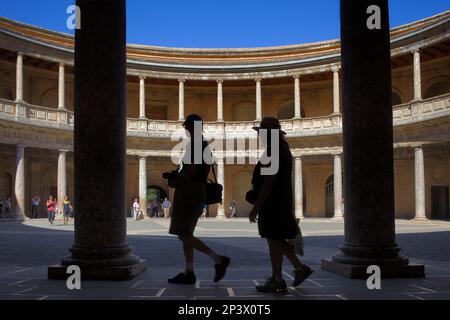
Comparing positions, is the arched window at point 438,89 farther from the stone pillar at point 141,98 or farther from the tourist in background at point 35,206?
the tourist in background at point 35,206

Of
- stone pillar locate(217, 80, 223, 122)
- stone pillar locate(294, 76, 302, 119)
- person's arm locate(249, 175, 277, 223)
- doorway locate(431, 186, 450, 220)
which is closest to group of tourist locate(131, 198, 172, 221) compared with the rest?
stone pillar locate(217, 80, 223, 122)

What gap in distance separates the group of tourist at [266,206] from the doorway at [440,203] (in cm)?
2438

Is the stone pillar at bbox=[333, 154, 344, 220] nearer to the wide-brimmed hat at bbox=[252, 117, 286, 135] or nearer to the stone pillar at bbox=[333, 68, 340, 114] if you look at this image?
the stone pillar at bbox=[333, 68, 340, 114]

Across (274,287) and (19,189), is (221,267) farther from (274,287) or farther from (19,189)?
(19,189)

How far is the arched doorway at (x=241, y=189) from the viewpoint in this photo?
1305 inches

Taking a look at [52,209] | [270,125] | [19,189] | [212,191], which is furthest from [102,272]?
[19,189]

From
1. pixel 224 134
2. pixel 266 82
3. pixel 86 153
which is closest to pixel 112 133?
pixel 86 153

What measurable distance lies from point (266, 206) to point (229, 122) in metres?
26.0

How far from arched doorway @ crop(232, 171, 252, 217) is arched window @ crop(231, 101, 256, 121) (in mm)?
3653

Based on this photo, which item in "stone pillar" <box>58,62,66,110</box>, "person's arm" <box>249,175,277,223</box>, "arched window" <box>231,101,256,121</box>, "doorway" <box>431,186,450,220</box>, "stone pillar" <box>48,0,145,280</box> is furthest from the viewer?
"arched window" <box>231,101,256,121</box>

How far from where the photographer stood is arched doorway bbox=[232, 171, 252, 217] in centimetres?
3316

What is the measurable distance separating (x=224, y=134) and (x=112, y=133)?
24969 millimetres

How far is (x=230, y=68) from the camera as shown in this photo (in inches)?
1214
